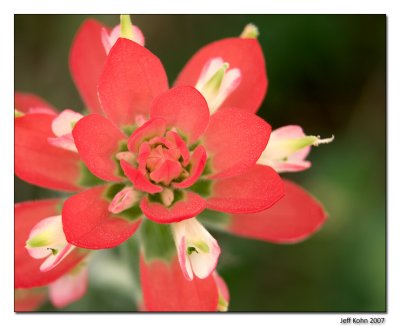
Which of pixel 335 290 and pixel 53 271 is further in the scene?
pixel 335 290

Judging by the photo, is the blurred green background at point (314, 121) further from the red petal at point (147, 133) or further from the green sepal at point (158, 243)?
the red petal at point (147, 133)

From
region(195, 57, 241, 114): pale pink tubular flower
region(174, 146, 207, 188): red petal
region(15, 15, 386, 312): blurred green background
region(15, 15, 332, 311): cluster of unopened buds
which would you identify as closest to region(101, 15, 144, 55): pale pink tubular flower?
region(15, 15, 332, 311): cluster of unopened buds

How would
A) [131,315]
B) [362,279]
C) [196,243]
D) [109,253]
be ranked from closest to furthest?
[196,243]
[131,315]
[109,253]
[362,279]

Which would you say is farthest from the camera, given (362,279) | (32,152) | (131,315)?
(362,279)

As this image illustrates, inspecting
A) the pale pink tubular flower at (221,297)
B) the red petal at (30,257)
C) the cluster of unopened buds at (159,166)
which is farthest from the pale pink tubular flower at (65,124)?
the pale pink tubular flower at (221,297)
